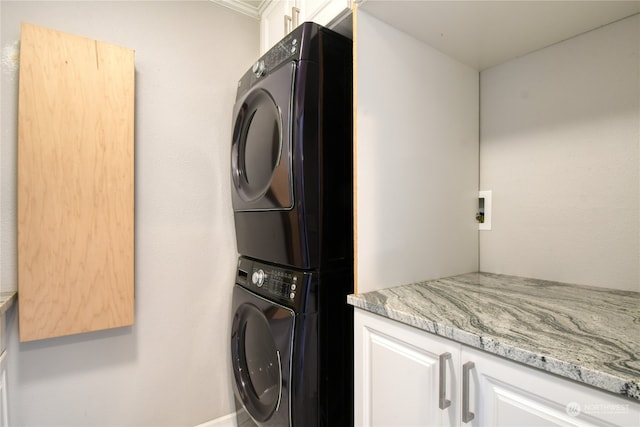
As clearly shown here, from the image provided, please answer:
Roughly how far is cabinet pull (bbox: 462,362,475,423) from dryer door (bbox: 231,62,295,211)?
0.75 m

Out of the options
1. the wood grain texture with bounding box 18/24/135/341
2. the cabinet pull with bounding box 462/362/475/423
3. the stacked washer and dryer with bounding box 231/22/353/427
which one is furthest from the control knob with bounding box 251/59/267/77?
the cabinet pull with bounding box 462/362/475/423

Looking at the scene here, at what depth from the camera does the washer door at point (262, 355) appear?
115cm

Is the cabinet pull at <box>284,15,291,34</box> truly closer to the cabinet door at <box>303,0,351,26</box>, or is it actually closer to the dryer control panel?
the cabinet door at <box>303,0,351,26</box>

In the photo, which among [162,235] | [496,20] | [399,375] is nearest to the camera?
[399,375]

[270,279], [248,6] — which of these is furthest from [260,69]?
[270,279]

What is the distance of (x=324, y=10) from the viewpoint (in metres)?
1.23

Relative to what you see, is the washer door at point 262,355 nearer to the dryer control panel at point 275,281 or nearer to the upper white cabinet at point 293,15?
the dryer control panel at point 275,281

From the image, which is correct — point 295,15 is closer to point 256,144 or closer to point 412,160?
point 256,144

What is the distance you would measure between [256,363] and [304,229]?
775 mm

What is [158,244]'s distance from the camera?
158 cm

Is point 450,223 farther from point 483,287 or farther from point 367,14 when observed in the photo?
point 367,14

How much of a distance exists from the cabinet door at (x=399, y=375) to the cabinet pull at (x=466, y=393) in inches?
0.8

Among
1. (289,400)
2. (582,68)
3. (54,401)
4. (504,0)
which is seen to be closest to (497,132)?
(582,68)

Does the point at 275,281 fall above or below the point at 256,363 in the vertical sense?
above
